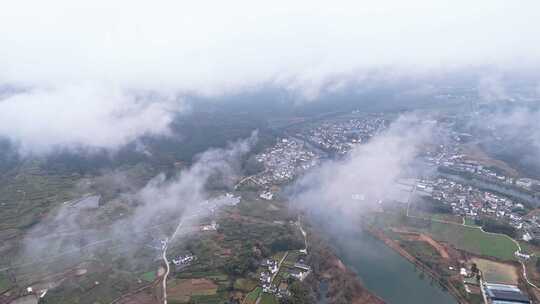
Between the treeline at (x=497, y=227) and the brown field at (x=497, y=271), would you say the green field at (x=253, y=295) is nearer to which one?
the brown field at (x=497, y=271)

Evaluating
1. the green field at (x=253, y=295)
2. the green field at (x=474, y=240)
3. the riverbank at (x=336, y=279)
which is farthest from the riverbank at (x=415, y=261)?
the green field at (x=253, y=295)

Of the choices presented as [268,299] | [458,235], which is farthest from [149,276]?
[458,235]

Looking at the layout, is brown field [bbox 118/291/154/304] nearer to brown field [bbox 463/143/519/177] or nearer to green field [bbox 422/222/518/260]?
green field [bbox 422/222/518/260]

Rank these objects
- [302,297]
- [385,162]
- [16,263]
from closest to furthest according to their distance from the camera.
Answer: [302,297], [16,263], [385,162]

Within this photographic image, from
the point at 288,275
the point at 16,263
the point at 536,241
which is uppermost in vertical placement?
the point at 536,241

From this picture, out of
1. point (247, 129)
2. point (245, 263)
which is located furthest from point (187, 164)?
point (245, 263)

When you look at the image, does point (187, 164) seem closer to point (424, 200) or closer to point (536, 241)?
point (424, 200)

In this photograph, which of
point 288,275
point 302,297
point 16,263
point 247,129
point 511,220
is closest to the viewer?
point 302,297

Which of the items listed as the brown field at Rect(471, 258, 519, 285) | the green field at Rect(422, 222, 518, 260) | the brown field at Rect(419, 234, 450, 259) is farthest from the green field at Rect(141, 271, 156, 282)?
the brown field at Rect(471, 258, 519, 285)
